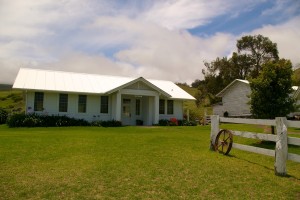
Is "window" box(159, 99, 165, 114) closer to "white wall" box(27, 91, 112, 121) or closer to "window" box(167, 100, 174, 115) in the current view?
"window" box(167, 100, 174, 115)

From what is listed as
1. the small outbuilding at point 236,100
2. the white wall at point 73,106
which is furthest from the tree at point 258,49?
the white wall at point 73,106

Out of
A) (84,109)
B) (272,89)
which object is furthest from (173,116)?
(272,89)

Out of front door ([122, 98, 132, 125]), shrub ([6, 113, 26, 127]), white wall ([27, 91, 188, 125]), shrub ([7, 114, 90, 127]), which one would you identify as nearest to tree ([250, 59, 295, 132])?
white wall ([27, 91, 188, 125])

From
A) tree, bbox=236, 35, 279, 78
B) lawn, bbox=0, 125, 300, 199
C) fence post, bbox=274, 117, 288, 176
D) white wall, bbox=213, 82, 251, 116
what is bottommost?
lawn, bbox=0, 125, 300, 199

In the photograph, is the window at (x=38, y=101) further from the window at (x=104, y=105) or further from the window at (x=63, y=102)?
the window at (x=104, y=105)

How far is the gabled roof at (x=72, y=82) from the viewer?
26422 mm

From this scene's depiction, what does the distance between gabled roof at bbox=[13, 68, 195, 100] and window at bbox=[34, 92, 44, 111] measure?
73cm

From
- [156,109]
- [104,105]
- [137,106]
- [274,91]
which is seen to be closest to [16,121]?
[104,105]

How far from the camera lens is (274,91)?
49.8 ft

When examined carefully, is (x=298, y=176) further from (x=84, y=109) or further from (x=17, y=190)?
(x=84, y=109)

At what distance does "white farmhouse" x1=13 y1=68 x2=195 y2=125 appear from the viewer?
26.4 metres

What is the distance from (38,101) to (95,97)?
5.18 metres

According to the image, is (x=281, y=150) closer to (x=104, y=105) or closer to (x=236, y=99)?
(x=104, y=105)

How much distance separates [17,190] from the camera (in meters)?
6.06
